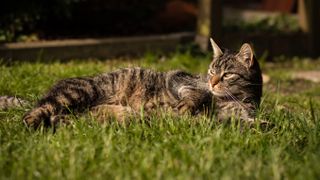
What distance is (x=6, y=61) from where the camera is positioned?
7406mm

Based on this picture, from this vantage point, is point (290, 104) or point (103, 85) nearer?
point (103, 85)

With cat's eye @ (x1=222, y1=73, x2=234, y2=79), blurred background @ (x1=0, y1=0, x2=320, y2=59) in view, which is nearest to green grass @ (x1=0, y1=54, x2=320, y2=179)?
cat's eye @ (x1=222, y1=73, x2=234, y2=79)

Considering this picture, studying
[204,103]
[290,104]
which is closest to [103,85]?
[204,103]

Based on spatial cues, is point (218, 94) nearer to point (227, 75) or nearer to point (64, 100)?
point (227, 75)

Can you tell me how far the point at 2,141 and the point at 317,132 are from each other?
2187 mm

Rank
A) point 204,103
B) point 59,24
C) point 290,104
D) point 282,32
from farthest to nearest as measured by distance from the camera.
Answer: point 282,32 → point 59,24 → point 290,104 → point 204,103

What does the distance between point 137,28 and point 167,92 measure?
4987 mm

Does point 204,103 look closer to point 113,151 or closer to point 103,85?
point 103,85

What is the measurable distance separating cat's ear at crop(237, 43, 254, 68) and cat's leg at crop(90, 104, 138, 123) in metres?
1.05

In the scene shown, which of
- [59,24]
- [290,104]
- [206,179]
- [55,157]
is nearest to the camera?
[206,179]

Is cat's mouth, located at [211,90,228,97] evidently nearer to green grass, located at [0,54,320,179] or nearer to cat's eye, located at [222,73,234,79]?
cat's eye, located at [222,73,234,79]

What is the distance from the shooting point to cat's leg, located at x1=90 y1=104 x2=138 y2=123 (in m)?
4.52

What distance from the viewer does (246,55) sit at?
16.4 ft

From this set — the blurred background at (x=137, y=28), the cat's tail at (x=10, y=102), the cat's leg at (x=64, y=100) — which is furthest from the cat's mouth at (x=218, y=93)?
the blurred background at (x=137, y=28)
